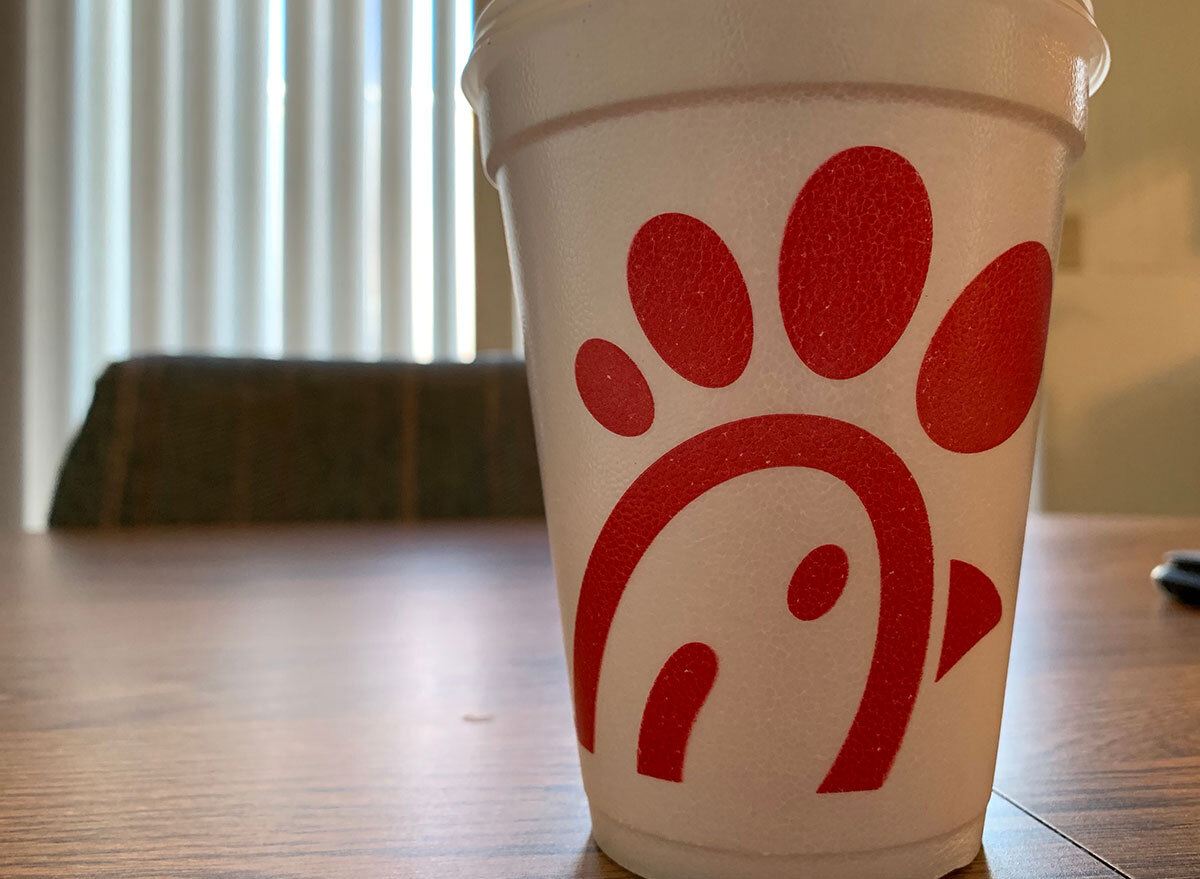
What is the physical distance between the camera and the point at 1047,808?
0.78 ft

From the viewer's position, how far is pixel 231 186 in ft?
6.59

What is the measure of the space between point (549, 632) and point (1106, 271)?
2.06 metres

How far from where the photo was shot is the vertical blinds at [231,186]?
199 centimetres

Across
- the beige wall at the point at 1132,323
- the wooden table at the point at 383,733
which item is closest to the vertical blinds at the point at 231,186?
the beige wall at the point at 1132,323

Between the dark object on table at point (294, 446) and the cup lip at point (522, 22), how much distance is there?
3.40ft

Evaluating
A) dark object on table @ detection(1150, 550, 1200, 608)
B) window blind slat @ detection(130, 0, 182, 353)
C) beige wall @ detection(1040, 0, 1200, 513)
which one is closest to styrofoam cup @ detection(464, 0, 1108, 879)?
dark object on table @ detection(1150, 550, 1200, 608)

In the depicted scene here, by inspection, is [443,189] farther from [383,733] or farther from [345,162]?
[383,733]

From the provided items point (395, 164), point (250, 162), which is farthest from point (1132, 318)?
point (250, 162)

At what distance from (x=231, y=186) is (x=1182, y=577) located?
189 centimetres

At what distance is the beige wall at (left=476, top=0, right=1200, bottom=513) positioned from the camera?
84.5 inches

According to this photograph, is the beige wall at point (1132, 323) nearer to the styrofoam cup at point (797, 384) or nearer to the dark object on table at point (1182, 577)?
the dark object on table at point (1182, 577)

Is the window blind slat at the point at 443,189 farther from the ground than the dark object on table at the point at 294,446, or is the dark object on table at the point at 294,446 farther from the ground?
the window blind slat at the point at 443,189

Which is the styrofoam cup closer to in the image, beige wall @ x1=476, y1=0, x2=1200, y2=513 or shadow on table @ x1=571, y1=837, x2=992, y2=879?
shadow on table @ x1=571, y1=837, x2=992, y2=879

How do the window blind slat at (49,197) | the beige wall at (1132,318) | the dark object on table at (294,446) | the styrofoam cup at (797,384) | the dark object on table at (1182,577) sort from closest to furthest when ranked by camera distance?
the styrofoam cup at (797,384), the dark object on table at (1182,577), the dark object on table at (294,446), the window blind slat at (49,197), the beige wall at (1132,318)
